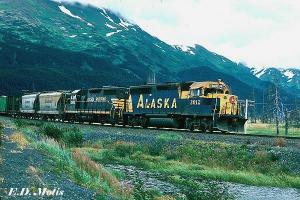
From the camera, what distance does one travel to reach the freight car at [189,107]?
39.9 m

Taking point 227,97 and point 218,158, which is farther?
point 227,97

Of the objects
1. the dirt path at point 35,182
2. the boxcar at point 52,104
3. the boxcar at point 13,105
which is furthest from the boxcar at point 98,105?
the dirt path at point 35,182

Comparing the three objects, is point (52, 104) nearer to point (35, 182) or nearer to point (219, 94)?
point (219, 94)

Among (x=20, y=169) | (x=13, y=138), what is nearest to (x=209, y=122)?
(x=13, y=138)

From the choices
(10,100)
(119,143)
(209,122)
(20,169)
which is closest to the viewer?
(20,169)

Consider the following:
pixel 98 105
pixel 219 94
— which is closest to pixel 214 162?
pixel 219 94

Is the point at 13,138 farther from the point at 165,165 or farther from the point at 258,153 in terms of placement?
the point at 258,153

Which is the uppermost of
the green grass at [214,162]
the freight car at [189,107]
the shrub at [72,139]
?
the freight car at [189,107]

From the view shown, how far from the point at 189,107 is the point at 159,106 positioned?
4756 millimetres

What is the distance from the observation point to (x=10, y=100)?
9619 centimetres

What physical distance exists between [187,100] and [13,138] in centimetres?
2031

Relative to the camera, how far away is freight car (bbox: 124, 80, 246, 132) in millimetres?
39906

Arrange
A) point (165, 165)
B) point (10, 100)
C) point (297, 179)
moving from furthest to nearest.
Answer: point (10, 100) → point (165, 165) → point (297, 179)

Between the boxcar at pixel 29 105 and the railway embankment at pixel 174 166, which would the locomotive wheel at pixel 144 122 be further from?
the boxcar at pixel 29 105
